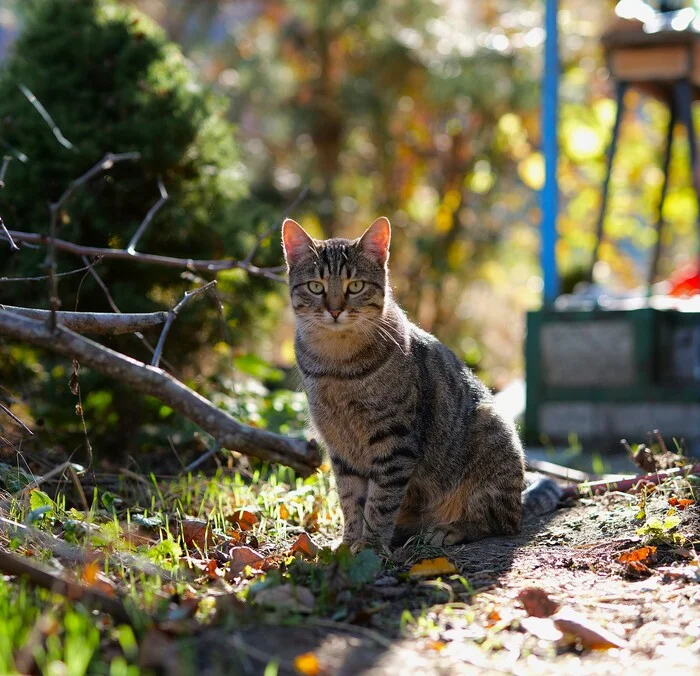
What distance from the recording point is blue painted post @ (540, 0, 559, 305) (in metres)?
6.56

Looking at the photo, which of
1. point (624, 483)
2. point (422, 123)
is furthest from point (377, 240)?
point (422, 123)

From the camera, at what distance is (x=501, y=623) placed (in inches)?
92.9

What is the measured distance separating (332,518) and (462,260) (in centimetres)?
714

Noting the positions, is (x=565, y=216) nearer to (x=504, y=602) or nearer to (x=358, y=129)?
(x=358, y=129)

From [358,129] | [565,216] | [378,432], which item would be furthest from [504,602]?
[565,216]

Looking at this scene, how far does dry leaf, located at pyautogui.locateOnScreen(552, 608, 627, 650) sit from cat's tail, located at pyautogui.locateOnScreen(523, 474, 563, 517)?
4.89ft

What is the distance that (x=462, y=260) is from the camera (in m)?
10.6

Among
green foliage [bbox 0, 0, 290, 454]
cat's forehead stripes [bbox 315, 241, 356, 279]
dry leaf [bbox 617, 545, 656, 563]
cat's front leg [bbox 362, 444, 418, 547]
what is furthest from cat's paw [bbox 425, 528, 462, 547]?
green foliage [bbox 0, 0, 290, 454]

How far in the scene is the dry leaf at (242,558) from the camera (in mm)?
2891

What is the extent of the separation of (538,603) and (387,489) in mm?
938

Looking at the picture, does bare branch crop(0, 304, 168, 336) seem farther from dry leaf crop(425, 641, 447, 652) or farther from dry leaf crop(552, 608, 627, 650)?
dry leaf crop(552, 608, 627, 650)

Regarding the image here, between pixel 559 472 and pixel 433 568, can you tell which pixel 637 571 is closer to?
pixel 433 568

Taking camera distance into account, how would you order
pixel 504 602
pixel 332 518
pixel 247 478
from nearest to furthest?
1. pixel 504 602
2. pixel 332 518
3. pixel 247 478

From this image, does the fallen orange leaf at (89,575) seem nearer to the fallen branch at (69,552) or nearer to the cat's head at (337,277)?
the fallen branch at (69,552)
